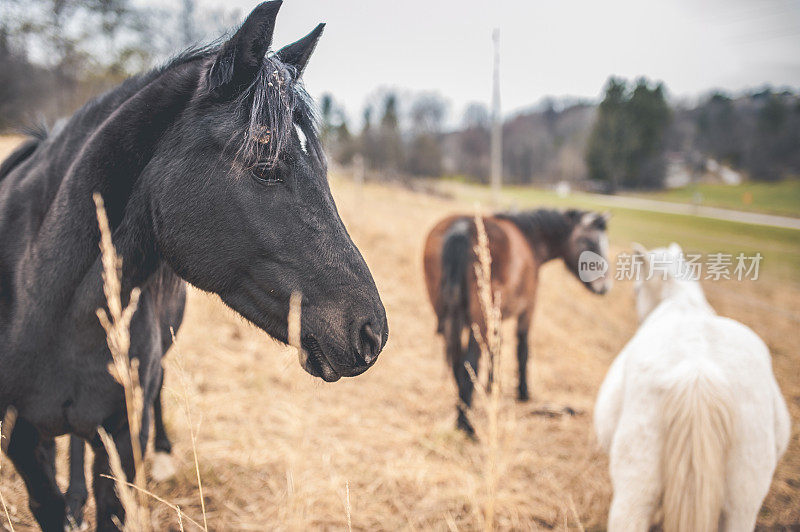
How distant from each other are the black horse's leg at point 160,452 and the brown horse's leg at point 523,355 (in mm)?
3963

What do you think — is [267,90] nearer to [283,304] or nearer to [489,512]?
[283,304]

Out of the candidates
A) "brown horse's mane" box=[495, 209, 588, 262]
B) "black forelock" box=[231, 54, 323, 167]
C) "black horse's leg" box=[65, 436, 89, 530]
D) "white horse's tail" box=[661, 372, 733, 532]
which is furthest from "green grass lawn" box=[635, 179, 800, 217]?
"black horse's leg" box=[65, 436, 89, 530]

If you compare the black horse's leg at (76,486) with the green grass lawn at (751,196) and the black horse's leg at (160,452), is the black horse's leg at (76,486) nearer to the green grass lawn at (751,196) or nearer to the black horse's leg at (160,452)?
the black horse's leg at (160,452)

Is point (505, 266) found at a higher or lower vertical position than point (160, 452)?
higher

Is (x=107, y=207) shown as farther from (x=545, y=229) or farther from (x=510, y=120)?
(x=510, y=120)

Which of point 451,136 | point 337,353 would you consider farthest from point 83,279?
point 451,136

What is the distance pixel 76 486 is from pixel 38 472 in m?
0.87

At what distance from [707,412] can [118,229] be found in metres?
2.75

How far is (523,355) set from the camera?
533 centimetres

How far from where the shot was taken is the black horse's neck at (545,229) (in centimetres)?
573

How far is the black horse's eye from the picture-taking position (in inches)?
54.7

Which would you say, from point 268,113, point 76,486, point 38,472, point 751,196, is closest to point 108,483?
point 38,472

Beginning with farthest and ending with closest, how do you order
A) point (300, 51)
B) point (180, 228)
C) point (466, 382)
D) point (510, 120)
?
point (510, 120) → point (466, 382) → point (300, 51) → point (180, 228)

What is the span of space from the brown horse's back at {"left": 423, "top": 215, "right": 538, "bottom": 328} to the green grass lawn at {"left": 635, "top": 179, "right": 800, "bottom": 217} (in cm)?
1421
